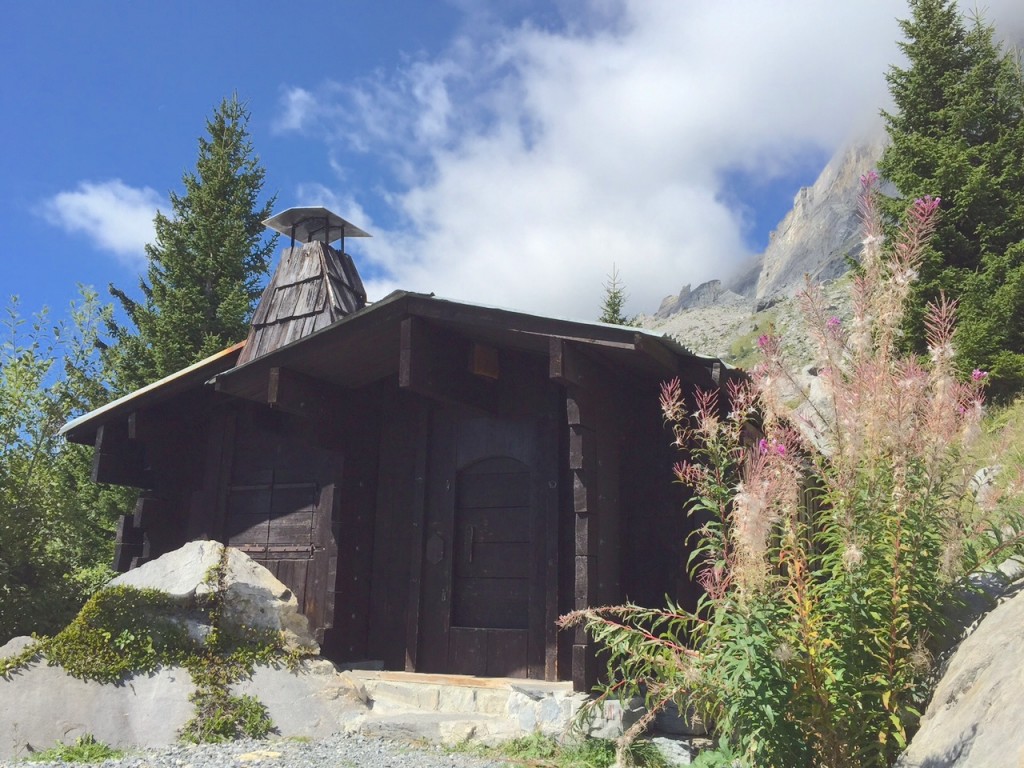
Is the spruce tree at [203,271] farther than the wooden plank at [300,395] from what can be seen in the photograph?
Yes

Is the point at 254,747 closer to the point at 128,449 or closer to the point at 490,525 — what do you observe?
the point at 490,525

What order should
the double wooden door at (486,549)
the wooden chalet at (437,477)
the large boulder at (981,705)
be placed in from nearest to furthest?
the large boulder at (981,705) < the wooden chalet at (437,477) < the double wooden door at (486,549)

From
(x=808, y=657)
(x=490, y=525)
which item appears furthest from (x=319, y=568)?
(x=808, y=657)

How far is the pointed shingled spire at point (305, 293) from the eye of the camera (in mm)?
10461

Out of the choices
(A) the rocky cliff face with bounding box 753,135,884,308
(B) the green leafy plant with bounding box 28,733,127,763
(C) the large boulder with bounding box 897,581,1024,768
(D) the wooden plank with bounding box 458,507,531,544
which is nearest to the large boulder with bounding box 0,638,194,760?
(B) the green leafy plant with bounding box 28,733,127,763

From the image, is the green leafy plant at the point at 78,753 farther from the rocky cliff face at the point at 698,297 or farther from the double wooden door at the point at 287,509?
the rocky cliff face at the point at 698,297

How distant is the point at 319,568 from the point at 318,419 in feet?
5.07

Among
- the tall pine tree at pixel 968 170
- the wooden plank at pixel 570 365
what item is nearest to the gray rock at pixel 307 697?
the wooden plank at pixel 570 365

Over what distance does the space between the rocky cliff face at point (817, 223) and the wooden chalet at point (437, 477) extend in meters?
113

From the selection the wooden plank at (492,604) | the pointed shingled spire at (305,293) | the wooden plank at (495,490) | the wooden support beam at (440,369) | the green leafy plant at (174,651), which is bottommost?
the green leafy plant at (174,651)

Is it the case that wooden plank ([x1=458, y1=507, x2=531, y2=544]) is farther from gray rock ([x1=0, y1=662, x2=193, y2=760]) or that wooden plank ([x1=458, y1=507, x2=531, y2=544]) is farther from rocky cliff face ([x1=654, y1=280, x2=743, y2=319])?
rocky cliff face ([x1=654, y1=280, x2=743, y2=319])

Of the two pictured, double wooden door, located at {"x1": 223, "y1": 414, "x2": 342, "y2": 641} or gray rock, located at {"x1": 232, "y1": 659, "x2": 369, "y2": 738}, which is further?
double wooden door, located at {"x1": 223, "y1": 414, "x2": 342, "y2": 641}

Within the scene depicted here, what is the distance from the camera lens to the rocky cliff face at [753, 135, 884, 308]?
397ft

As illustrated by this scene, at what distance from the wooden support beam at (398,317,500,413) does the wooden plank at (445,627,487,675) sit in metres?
2.08
